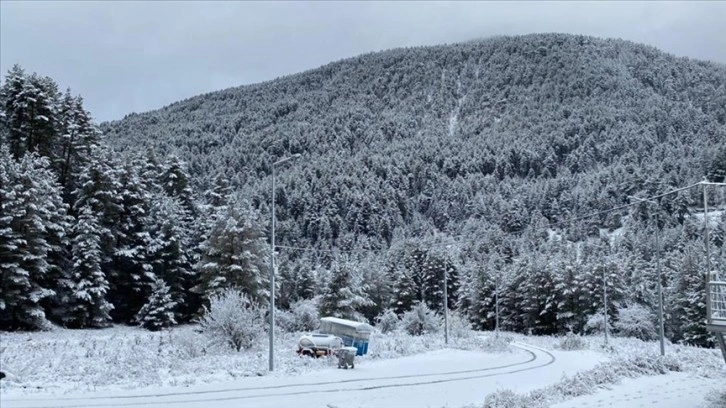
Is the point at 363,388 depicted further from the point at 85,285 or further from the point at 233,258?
the point at 233,258

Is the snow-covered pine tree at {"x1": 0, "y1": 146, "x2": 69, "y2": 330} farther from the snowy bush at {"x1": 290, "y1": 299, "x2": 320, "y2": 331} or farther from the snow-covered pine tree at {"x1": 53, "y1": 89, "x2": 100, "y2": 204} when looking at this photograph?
the snowy bush at {"x1": 290, "y1": 299, "x2": 320, "y2": 331}

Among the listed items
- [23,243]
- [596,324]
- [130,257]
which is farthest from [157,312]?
[596,324]

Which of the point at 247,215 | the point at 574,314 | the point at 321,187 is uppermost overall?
the point at 321,187

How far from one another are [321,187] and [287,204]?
16.7m

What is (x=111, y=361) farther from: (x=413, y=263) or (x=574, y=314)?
(x=413, y=263)

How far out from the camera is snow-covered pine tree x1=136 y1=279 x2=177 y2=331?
160 feet

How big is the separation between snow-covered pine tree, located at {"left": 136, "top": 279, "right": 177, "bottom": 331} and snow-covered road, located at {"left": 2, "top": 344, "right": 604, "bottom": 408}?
22.8 meters

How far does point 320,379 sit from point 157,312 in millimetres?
28739

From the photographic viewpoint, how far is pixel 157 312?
48812 mm

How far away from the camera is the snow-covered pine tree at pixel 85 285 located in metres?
45.5

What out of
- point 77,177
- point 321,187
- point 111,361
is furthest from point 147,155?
point 321,187

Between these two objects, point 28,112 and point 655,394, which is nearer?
point 655,394

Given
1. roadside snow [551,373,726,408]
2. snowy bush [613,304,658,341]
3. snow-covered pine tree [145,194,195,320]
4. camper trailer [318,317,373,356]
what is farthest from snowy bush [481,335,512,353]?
snowy bush [613,304,658,341]

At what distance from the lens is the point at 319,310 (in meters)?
63.0
